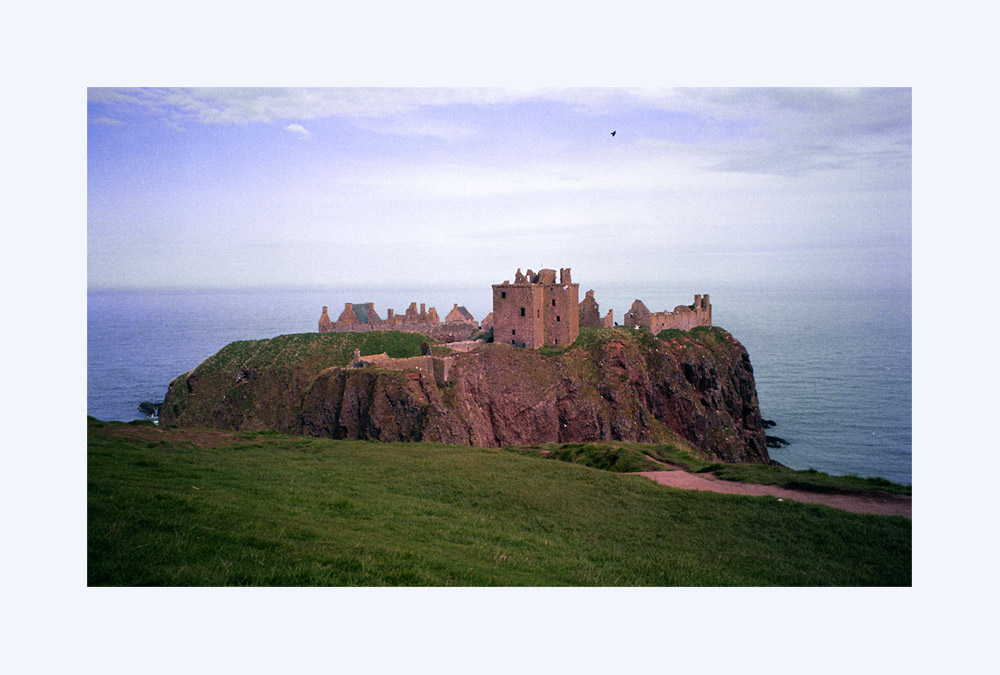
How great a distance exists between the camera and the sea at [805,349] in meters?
16.9

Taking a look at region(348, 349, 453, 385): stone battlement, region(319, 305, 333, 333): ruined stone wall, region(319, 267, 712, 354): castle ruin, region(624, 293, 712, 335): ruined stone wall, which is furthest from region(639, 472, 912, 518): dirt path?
region(319, 305, 333, 333): ruined stone wall

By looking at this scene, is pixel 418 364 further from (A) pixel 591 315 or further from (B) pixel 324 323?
(B) pixel 324 323

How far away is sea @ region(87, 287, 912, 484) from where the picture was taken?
1688cm

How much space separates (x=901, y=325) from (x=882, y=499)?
15.8 feet

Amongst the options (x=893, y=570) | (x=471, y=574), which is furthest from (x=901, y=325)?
(x=471, y=574)

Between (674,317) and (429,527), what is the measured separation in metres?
46.6

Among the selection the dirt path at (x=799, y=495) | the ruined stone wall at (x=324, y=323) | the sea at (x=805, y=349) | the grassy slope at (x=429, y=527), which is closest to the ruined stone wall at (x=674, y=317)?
the sea at (x=805, y=349)

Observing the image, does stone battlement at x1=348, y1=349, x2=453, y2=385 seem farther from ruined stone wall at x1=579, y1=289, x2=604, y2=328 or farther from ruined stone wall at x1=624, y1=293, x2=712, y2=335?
ruined stone wall at x1=624, y1=293, x2=712, y2=335

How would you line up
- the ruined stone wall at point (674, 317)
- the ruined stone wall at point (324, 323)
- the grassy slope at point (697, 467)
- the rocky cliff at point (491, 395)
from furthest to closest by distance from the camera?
the ruined stone wall at point (324, 323)
the ruined stone wall at point (674, 317)
the rocky cliff at point (491, 395)
the grassy slope at point (697, 467)

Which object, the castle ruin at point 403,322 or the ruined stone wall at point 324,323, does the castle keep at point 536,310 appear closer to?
the castle ruin at point 403,322

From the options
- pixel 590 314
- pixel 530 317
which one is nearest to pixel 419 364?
pixel 530 317

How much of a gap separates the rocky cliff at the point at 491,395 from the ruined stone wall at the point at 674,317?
1.49 m

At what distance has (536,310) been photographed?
141ft

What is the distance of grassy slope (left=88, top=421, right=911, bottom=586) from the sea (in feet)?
10.3
